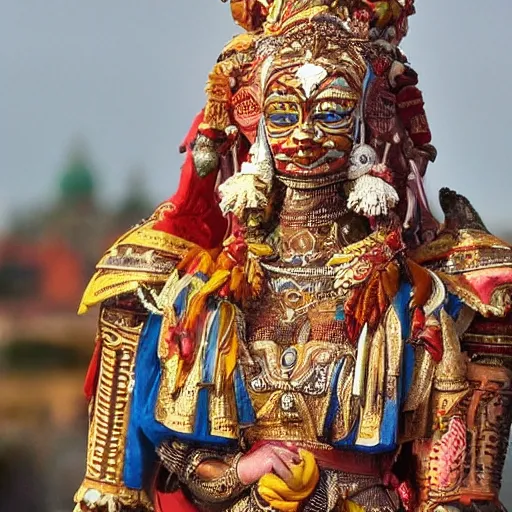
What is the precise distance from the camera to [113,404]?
8.26 m

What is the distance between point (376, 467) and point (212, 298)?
2.45ft

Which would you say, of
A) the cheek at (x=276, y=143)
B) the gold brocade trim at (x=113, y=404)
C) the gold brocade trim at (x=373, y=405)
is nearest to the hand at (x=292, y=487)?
the gold brocade trim at (x=373, y=405)

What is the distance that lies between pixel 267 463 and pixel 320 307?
0.52 meters

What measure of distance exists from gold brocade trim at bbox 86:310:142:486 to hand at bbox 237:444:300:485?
1.58ft

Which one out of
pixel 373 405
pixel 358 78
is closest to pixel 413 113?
pixel 358 78

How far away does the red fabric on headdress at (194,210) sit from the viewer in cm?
822

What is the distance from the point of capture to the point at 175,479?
8227 millimetres

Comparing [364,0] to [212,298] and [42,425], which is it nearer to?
[212,298]

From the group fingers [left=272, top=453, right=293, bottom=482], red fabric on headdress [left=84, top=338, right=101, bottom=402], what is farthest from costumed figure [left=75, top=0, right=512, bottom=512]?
red fabric on headdress [left=84, top=338, right=101, bottom=402]

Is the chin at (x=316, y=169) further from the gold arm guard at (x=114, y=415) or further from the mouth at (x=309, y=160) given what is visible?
the gold arm guard at (x=114, y=415)

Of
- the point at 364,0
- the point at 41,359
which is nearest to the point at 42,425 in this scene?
the point at 41,359

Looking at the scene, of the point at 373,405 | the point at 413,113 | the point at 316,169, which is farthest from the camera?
the point at 413,113

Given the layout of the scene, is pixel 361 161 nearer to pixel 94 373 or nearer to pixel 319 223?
pixel 319 223

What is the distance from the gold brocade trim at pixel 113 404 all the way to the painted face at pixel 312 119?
80 cm
